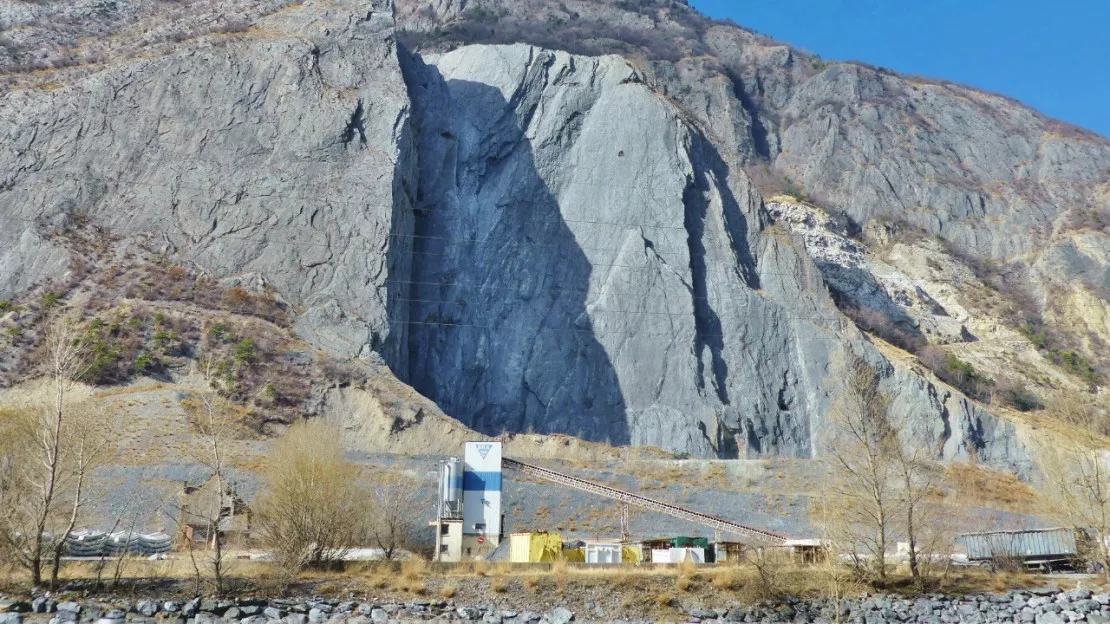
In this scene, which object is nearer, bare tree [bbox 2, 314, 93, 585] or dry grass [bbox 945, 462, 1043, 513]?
bare tree [bbox 2, 314, 93, 585]

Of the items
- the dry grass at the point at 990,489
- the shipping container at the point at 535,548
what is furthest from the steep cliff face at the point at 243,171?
the dry grass at the point at 990,489

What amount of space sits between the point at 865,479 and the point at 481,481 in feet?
35.9

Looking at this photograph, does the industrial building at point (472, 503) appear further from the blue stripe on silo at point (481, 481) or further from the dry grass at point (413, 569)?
the dry grass at point (413, 569)

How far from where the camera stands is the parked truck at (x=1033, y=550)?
79.0 ft

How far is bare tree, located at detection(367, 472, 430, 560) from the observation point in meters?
25.9

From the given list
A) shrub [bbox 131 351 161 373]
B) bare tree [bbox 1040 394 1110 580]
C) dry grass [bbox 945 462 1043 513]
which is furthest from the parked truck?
shrub [bbox 131 351 161 373]

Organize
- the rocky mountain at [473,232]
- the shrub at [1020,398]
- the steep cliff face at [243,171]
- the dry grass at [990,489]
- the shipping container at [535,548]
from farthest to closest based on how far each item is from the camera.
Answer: the shrub at [1020,398] < the rocky mountain at [473,232] < the steep cliff face at [243,171] < the dry grass at [990,489] < the shipping container at [535,548]

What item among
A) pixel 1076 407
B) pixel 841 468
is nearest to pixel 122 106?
→ pixel 841 468

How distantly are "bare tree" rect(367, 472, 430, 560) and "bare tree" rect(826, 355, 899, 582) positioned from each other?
1110 cm

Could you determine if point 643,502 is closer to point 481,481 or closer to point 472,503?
point 481,481

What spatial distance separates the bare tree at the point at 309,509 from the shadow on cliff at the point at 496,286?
22233 millimetres

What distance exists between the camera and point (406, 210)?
5150 cm

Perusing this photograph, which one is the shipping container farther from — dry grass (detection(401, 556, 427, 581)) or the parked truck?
the parked truck

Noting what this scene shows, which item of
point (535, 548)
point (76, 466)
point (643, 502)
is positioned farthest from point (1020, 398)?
point (76, 466)
